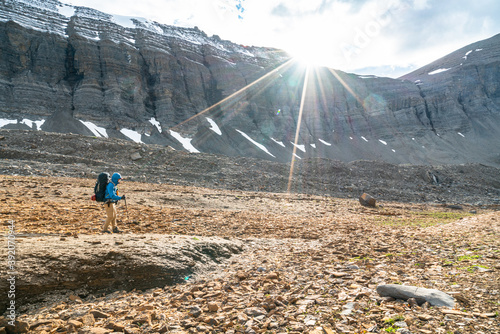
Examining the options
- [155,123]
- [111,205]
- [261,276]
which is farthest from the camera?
[155,123]

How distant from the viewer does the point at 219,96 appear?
102m

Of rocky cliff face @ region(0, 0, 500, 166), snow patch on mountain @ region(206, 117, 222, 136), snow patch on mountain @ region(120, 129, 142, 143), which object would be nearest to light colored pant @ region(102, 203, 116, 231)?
rocky cliff face @ region(0, 0, 500, 166)

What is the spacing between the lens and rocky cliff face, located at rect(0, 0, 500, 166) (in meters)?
75.9

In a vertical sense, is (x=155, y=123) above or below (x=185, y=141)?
above

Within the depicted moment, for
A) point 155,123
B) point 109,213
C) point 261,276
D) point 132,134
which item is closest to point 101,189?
point 109,213

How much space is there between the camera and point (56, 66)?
80375mm

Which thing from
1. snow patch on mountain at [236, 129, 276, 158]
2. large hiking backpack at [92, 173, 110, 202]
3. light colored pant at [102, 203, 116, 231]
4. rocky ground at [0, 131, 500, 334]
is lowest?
rocky ground at [0, 131, 500, 334]

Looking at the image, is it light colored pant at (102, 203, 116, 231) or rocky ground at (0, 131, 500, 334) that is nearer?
rocky ground at (0, 131, 500, 334)

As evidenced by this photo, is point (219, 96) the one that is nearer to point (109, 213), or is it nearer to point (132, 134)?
point (132, 134)

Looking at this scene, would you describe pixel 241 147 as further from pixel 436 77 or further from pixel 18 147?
pixel 436 77

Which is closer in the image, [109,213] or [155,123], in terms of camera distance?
[109,213]

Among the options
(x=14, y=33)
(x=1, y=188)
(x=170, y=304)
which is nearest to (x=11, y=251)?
(x=170, y=304)

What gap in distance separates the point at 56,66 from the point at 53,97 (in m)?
12.6

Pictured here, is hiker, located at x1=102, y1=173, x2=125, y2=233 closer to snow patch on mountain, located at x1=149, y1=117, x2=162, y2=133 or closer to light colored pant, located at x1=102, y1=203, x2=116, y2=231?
light colored pant, located at x1=102, y1=203, x2=116, y2=231
